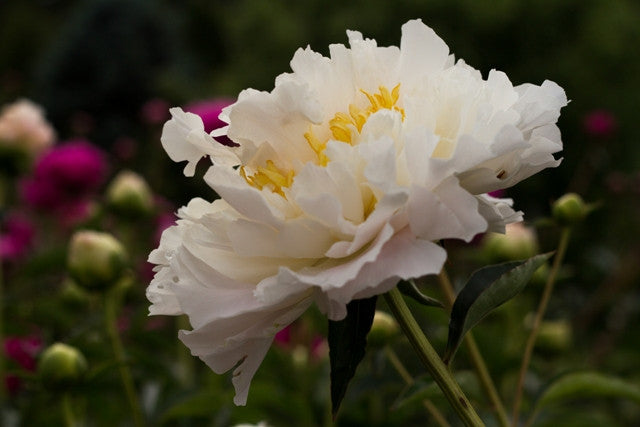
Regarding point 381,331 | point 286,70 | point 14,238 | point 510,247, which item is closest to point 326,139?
point 381,331

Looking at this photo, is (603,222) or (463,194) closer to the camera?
(463,194)

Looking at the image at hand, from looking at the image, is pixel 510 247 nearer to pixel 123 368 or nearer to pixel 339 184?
pixel 123 368

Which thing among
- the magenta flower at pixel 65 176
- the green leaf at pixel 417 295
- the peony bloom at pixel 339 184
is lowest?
the green leaf at pixel 417 295

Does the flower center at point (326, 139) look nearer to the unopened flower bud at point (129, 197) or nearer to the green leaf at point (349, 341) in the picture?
the green leaf at point (349, 341)

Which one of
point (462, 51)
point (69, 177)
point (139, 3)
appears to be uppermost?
point (139, 3)

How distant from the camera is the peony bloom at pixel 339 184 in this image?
0.90 feet

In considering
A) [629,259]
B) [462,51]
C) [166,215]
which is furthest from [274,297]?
[462,51]

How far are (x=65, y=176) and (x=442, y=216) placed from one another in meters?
1.14

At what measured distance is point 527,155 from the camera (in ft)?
1.02

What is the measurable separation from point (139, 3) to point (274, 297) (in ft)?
17.6

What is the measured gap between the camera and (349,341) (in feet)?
0.97

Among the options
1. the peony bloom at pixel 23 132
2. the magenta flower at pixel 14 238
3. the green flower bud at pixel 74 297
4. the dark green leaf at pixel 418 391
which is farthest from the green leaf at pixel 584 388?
the magenta flower at pixel 14 238

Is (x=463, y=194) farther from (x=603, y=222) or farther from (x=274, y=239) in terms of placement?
(x=603, y=222)

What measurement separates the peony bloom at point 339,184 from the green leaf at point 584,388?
21 centimetres
